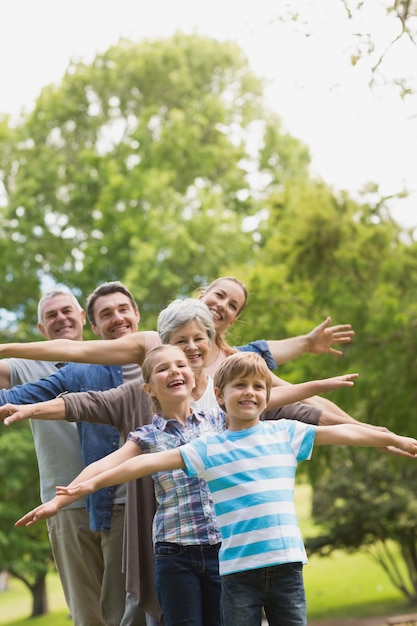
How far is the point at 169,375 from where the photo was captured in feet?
11.4

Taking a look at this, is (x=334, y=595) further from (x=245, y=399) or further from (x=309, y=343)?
(x=245, y=399)

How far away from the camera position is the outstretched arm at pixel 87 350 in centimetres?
381

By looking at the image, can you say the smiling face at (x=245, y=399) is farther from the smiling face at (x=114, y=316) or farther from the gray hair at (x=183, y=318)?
the smiling face at (x=114, y=316)

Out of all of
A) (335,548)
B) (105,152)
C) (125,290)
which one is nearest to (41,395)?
(125,290)

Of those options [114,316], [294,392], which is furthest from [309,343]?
[114,316]

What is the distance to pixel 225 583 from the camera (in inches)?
125

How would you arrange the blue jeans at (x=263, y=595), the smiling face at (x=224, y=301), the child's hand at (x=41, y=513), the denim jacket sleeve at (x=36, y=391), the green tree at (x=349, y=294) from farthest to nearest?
the green tree at (x=349, y=294), the smiling face at (x=224, y=301), the denim jacket sleeve at (x=36, y=391), the blue jeans at (x=263, y=595), the child's hand at (x=41, y=513)

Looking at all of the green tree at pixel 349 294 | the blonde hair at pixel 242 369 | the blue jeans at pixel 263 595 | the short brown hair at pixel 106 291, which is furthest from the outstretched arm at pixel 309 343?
the green tree at pixel 349 294

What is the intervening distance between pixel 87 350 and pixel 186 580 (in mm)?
990

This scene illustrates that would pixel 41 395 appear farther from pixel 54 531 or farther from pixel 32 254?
pixel 32 254

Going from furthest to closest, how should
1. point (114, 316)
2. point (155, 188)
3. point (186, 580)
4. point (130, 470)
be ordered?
point (155, 188), point (114, 316), point (186, 580), point (130, 470)

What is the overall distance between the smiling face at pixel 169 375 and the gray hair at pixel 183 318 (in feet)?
0.61

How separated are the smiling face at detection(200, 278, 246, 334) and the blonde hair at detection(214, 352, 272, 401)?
3.00 ft

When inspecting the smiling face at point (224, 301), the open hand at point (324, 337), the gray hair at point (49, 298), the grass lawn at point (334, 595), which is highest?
the gray hair at point (49, 298)
